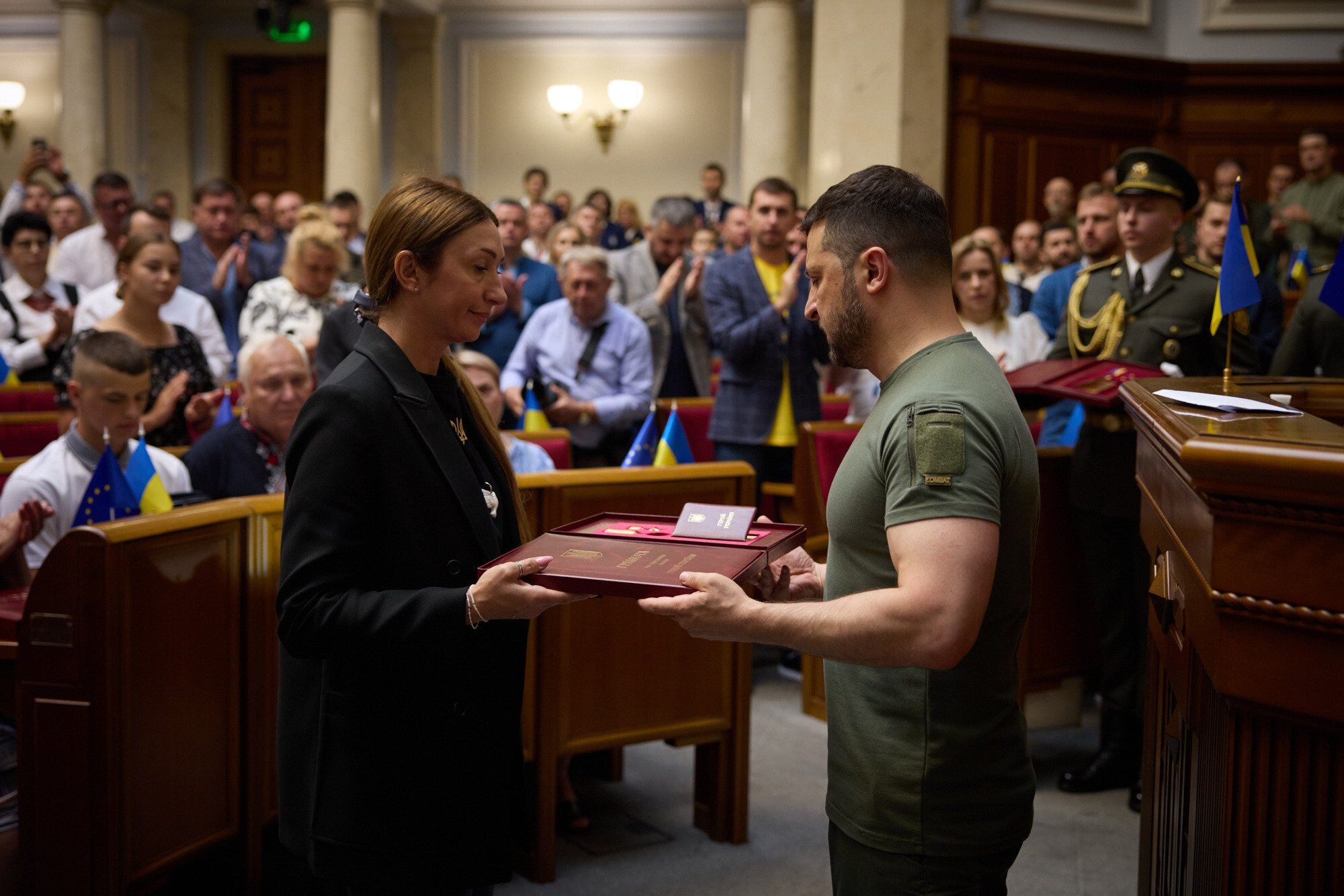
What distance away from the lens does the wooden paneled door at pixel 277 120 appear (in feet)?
45.4

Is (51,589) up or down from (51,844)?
up

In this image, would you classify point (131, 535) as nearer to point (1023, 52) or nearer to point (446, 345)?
point (446, 345)

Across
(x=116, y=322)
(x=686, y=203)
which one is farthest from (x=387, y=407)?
(x=686, y=203)

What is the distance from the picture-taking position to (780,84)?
10750 mm

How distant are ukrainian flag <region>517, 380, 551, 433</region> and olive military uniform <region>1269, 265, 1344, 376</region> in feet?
8.29

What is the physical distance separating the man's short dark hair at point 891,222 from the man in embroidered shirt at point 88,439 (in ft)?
7.23

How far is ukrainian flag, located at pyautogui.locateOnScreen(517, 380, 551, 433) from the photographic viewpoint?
4.70m

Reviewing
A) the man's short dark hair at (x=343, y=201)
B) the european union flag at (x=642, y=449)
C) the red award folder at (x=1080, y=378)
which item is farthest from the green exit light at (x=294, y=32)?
the red award folder at (x=1080, y=378)

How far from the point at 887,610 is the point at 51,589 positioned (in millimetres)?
1724

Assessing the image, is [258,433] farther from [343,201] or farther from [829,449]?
[343,201]

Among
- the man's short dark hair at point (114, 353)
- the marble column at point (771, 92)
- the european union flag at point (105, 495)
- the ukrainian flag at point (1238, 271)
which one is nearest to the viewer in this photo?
the ukrainian flag at point (1238, 271)

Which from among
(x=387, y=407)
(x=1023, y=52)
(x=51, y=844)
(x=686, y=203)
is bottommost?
(x=51, y=844)

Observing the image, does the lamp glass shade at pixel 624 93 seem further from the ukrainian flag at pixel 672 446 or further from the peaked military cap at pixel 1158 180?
the ukrainian flag at pixel 672 446

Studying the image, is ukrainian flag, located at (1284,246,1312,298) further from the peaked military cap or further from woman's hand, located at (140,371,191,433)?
woman's hand, located at (140,371,191,433)
